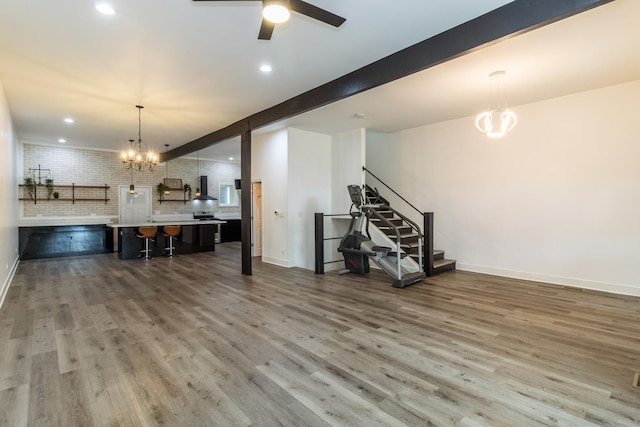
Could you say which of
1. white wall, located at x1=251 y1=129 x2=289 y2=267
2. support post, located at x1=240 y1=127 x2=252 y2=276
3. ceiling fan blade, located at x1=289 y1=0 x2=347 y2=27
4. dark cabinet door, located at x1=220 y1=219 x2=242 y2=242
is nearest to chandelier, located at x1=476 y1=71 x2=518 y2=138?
ceiling fan blade, located at x1=289 y1=0 x2=347 y2=27

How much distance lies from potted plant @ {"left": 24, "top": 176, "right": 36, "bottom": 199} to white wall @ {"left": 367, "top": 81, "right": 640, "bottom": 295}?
1034 cm

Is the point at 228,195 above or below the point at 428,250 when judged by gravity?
above

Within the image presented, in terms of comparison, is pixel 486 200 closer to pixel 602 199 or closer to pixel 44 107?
pixel 602 199

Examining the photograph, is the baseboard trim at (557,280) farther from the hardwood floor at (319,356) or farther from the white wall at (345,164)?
the white wall at (345,164)

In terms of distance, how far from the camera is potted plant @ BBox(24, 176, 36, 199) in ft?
28.7

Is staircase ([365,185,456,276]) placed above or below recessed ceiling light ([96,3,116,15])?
below

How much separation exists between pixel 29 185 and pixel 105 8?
8513 millimetres

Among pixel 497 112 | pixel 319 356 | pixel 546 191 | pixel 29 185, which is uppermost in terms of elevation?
pixel 497 112

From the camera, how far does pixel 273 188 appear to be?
7664 millimetres

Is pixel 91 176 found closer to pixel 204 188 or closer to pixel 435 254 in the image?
pixel 204 188

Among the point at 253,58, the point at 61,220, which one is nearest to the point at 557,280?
the point at 253,58

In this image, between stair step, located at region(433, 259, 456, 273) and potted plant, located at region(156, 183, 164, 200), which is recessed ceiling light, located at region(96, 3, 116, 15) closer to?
stair step, located at region(433, 259, 456, 273)

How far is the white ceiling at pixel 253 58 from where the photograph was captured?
9.77 ft

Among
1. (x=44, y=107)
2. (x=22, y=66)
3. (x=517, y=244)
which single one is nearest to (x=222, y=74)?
(x=22, y=66)
